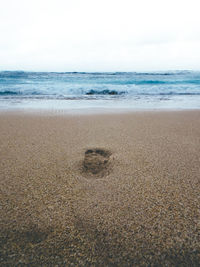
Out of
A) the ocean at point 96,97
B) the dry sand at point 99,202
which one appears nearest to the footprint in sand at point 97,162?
the dry sand at point 99,202

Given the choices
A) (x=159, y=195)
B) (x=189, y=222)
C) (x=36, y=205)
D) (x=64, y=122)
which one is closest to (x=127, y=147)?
(x=159, y=195)

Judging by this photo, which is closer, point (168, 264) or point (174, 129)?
point (168, 264)

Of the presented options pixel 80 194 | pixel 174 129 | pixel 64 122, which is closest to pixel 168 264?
pixel 80 194

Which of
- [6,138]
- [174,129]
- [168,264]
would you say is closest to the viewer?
[168,264]

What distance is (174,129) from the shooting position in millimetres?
2594

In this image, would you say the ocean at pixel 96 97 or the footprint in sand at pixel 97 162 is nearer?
the footprint in sand at pixel 97 162

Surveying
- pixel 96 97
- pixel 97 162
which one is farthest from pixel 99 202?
pixel 96 97

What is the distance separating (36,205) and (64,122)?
2.07 m

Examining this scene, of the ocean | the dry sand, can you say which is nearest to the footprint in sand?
the dry sand

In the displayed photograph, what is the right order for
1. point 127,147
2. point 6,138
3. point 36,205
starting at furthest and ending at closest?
point 6,138
point 127,147
point 36,205

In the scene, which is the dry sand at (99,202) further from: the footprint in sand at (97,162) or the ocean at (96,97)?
the ocean at (96,97)

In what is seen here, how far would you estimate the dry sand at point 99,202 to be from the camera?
2.64 ft

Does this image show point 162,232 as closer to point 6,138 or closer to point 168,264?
point 168,264

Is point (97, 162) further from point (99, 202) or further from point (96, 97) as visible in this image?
point (96, 97)
